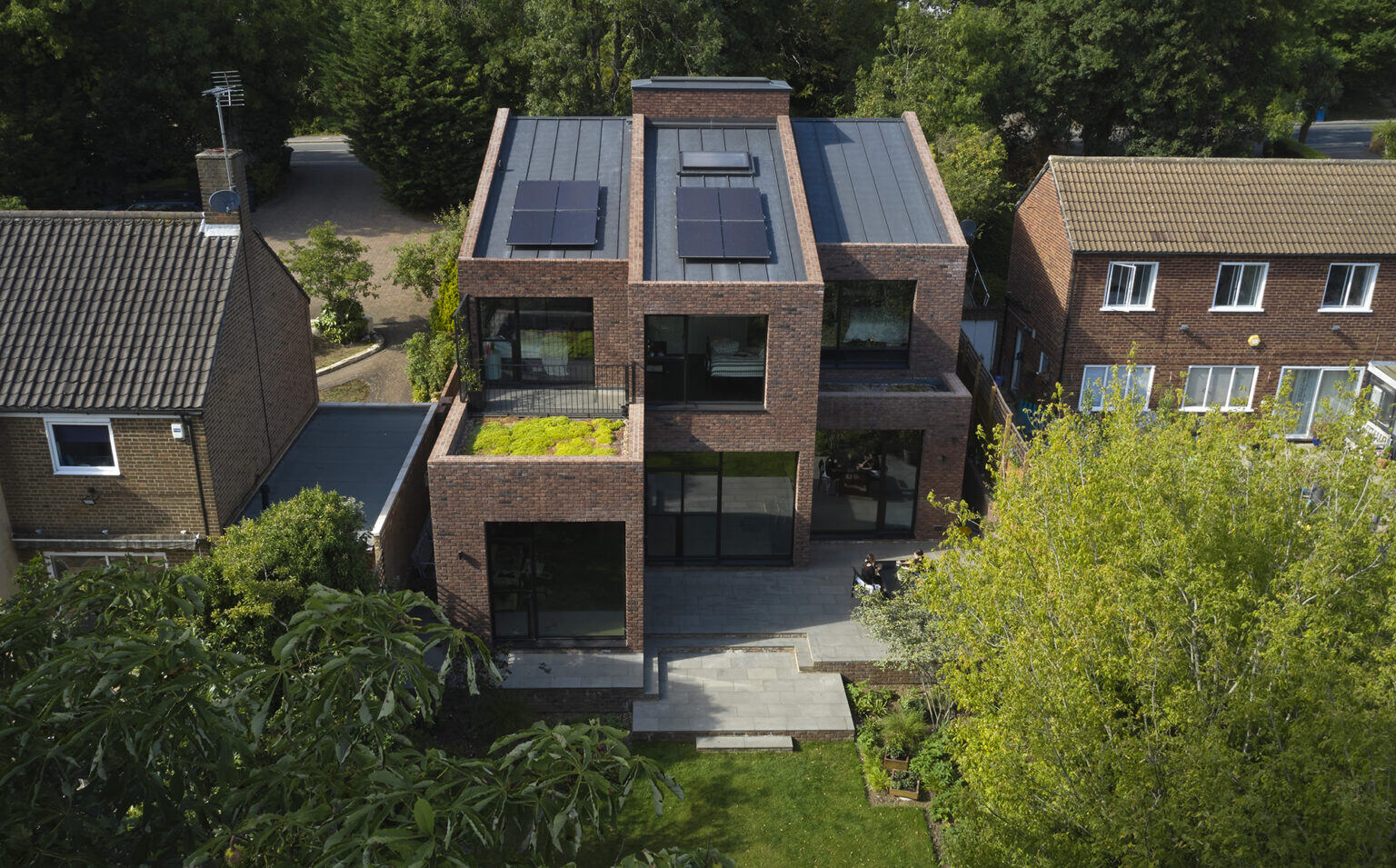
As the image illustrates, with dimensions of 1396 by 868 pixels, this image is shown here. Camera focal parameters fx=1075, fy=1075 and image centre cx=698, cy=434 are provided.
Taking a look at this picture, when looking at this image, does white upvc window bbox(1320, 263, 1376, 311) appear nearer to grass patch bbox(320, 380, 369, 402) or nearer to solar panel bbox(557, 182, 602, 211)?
solar panel bbox(557, 182, 602, 211)

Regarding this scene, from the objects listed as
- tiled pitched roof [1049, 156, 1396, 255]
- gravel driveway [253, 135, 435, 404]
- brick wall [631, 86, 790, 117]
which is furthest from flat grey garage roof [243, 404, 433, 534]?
tiled pitched roof [1049, 156, 1396, 255]

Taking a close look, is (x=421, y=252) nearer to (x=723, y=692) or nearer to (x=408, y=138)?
(x=408, y=138)

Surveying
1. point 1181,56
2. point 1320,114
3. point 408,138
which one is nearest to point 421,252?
point 408,138

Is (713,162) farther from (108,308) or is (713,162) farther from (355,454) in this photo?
(108,308)

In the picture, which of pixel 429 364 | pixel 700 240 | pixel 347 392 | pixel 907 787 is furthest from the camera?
pixel 347 392

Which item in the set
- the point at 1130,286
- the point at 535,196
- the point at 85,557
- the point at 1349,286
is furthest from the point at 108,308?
the point at 1349,286

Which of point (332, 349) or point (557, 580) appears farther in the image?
point (332, 349)

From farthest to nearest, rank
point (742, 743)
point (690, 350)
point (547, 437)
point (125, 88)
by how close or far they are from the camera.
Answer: point (125, 88)
point (690, 350)
point (547, 437)
point (742, 743)
